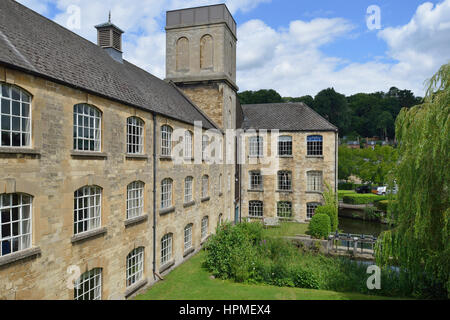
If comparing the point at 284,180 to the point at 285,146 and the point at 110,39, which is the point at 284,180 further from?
the point at 110,39

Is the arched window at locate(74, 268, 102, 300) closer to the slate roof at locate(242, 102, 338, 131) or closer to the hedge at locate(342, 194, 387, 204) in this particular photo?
the slate roof at locate(242, 102, 338, 131)

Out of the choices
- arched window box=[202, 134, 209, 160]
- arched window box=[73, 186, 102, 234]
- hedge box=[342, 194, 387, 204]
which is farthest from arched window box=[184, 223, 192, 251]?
hedge box=[342, 194, 387, 204]

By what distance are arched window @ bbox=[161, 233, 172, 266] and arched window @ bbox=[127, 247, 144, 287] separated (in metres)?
1.82

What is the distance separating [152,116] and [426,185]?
10.9 metres

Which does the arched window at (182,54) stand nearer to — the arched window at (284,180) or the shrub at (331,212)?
the arched window at (284,180)

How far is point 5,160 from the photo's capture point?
7.07 meters

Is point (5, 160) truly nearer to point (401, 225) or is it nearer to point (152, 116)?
point (152, 116)

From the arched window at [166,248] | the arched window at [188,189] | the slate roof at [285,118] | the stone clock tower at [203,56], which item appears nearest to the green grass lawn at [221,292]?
the arched window at [166,248]

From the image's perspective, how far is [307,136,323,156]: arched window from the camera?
27.1 metres

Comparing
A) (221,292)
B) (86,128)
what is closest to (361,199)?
(221,292)

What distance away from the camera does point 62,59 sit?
10258mm

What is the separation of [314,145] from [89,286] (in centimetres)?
2220

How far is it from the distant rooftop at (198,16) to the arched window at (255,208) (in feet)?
52.5
